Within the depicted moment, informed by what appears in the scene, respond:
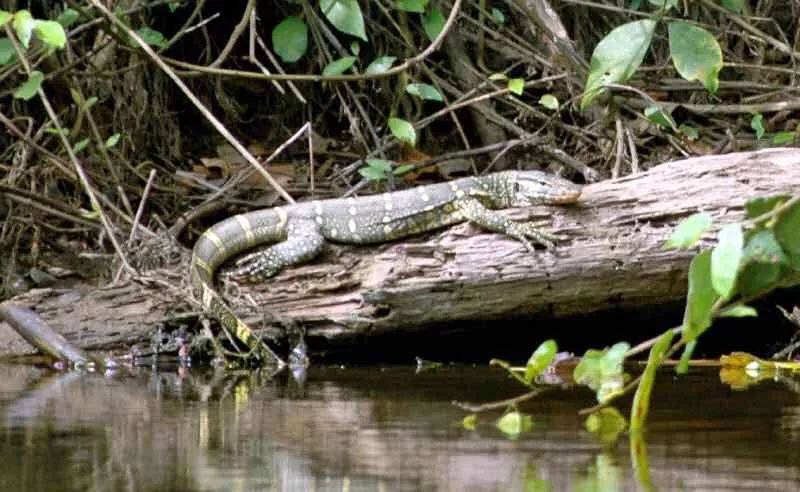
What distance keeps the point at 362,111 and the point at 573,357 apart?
12.1 feet

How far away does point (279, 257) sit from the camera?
Result: 7.13 metres

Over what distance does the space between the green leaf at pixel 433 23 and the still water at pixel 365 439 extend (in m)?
3.42

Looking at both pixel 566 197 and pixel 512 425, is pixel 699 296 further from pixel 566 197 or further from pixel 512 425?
pixel 566 197

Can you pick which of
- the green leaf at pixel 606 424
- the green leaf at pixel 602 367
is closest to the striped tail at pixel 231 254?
the green leaf at pixel 606 424

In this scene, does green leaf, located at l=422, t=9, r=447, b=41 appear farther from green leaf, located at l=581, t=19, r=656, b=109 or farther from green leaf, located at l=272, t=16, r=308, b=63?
green leaf, located at l=581, t=19, r=656, b=109

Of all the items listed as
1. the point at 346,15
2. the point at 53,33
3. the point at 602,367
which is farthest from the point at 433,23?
the point at 602,367

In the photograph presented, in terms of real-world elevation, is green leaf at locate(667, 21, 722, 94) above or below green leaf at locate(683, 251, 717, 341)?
above

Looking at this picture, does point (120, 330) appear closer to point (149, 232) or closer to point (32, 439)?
point (149, 232)

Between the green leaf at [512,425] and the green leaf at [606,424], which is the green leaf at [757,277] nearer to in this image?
the green leaf at [606,424]

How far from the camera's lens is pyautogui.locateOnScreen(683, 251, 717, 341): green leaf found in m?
3.15

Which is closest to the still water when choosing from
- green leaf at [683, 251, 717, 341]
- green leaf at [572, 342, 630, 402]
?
green leaf at [572, 342, 630, 402]

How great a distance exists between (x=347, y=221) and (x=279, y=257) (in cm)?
43

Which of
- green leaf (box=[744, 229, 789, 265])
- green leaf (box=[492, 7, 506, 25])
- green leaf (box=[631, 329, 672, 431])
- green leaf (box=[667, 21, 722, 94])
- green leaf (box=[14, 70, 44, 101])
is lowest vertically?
green leaf (box=[631, 329, 672, 431])

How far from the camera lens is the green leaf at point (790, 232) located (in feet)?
10.5
